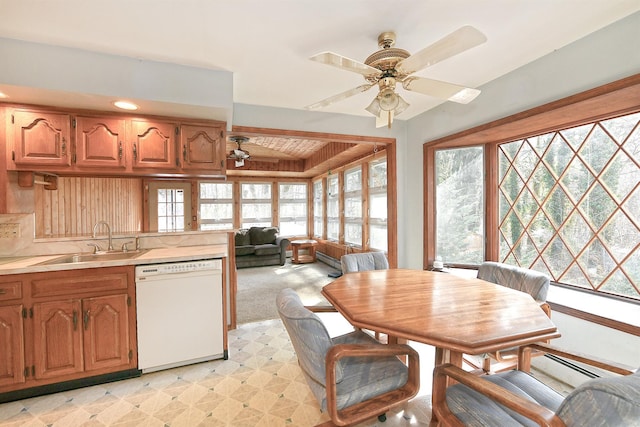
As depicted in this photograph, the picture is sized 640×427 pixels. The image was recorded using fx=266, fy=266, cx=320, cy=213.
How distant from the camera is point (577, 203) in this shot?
2.17 meters

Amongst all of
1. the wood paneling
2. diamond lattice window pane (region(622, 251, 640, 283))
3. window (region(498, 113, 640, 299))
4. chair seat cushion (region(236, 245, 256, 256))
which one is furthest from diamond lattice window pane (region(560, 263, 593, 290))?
chair seat cushion (region(236, 245, 256, 256))

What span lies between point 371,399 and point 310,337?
44cm

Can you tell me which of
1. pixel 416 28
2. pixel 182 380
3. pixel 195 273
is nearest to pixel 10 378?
pixel 182 380

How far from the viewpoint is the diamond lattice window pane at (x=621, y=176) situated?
1.86 m

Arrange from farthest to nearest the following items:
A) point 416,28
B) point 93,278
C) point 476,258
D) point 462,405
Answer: point 476,258 < point 93,278 < point 416,28 < point 462,405

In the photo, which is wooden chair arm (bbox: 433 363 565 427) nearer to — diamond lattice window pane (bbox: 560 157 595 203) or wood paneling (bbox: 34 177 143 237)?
diamond lattice window pane (bbox: 560 157 595 203)

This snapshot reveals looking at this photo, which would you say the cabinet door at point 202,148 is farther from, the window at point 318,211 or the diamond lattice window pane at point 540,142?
the window at point 318,211

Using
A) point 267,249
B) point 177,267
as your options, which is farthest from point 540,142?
point 267,249

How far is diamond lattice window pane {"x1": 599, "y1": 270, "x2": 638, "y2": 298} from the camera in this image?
1.90 m

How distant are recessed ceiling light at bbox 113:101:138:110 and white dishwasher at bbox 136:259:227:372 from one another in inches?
51.5

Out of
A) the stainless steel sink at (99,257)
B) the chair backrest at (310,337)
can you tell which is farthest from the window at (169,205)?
the chair backrest at (310,337)

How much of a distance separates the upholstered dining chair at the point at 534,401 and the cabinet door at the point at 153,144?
102 inches

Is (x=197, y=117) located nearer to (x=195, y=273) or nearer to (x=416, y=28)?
(x=195, y=273)

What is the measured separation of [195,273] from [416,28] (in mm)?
2391
